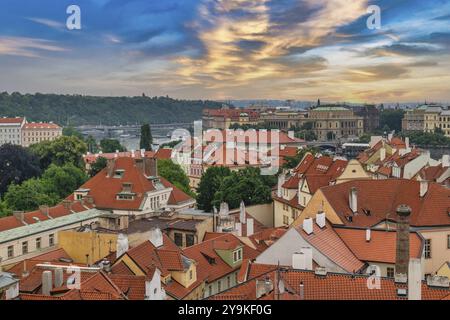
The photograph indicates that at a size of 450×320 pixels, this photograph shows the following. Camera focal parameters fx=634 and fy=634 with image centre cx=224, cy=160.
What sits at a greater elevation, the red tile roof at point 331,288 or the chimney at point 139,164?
the chimney at point 139,164

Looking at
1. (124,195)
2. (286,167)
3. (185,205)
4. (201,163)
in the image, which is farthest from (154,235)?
(201,163)

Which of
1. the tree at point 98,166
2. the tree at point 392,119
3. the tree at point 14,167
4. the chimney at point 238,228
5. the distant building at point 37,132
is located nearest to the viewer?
the chimney at point 238,228

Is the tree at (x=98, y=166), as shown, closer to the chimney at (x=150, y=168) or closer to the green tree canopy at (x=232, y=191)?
the green tree canopy at (x=232, y=191)

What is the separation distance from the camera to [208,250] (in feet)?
34.1

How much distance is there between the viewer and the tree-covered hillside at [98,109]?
48.9 meters

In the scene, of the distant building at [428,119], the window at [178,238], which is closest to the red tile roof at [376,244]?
the window at [178,238]

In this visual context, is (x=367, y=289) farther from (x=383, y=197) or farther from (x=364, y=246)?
(x=383, y=197)

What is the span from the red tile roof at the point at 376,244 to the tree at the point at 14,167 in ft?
52.1

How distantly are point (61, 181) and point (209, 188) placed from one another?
16.7 ft

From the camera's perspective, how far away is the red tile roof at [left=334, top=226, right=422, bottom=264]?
31.3 ft

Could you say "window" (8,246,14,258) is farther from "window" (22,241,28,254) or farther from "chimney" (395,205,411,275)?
"chimney" (395,205,411,275)

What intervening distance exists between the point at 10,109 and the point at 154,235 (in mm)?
54961

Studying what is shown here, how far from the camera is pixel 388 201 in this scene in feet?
37.7

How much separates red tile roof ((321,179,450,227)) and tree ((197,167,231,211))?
6277 millimetres
